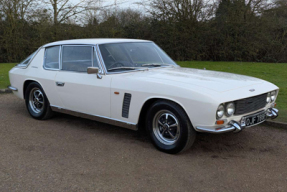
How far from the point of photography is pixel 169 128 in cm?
414

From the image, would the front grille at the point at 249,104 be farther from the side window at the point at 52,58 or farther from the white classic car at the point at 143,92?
the side window at the point at 52,58

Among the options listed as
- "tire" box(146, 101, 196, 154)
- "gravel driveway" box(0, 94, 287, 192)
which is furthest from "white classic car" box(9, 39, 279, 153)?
"gravel driveway" box(0, 94, 287, 192)

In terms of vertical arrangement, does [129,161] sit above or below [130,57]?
below

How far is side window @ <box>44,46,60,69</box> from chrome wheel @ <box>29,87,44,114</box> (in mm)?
578

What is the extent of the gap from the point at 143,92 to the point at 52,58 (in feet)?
8.07

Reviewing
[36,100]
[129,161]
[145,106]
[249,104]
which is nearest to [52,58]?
[36,100]

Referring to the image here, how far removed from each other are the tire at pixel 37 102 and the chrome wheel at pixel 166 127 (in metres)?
2.59

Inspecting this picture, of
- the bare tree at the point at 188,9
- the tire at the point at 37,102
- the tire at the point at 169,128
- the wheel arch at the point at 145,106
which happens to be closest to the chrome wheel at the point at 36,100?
the tire at the point at 37,102

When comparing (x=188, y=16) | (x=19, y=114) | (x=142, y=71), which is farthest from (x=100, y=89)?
(x=188, y=16)

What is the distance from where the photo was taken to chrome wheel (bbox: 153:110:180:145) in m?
4.10

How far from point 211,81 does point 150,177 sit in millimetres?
1562

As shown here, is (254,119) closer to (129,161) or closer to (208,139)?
(208,139)

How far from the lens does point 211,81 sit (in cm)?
413

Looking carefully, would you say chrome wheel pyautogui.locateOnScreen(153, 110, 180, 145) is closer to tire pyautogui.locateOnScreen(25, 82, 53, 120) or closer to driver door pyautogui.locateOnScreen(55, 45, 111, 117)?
driver door pyautogui.locateOnScreen(55, 45, 111, 117)
